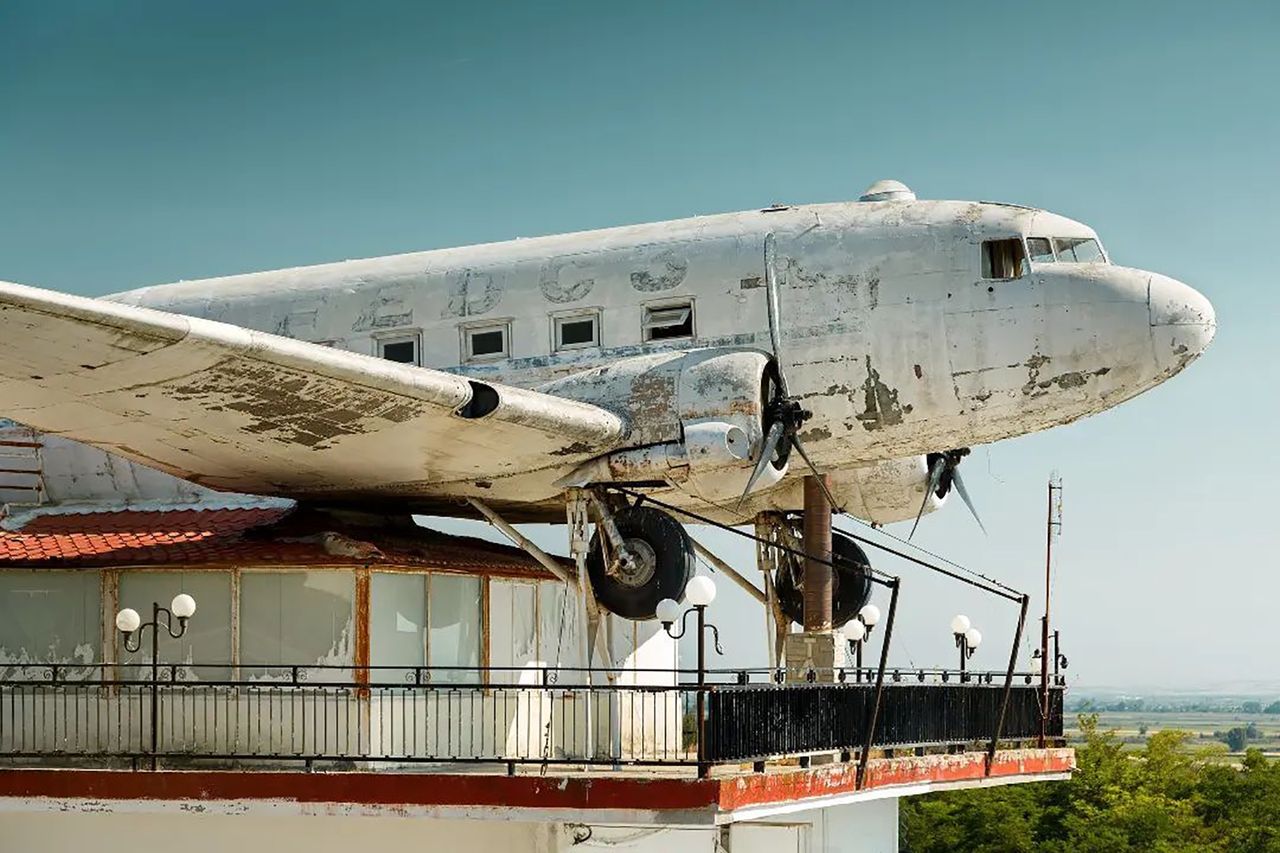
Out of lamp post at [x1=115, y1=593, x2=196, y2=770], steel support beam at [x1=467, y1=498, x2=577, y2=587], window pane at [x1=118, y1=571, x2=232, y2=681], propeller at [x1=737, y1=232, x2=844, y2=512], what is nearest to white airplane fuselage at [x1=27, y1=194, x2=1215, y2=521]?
propeller at [x1=737, y1=232, x2=844, y2=512]

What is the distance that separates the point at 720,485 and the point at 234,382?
7.04 m

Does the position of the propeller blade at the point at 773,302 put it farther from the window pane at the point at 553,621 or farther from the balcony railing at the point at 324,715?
the window pane at the point at 553,621

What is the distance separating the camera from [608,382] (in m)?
26.9

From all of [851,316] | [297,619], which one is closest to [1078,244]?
[851,316]

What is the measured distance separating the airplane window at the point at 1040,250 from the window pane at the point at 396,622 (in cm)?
995

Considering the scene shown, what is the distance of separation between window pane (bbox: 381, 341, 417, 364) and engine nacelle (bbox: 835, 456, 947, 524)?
7.87 m

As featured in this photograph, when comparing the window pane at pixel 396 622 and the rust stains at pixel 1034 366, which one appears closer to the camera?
the rust stains at pixel 1034 366

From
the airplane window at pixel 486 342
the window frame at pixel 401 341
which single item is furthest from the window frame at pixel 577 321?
the window frame at pixel 401 341

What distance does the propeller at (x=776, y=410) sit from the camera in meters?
26.0

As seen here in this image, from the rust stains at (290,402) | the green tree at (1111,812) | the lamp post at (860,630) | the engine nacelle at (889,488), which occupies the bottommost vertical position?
the green tree at (1111,812)

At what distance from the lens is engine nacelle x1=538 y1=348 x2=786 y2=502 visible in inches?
1013

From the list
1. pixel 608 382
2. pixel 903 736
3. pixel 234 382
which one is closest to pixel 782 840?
pixel 903 736

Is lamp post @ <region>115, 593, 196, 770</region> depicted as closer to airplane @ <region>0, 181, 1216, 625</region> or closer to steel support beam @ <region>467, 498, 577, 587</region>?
airplane @ <region>0, 181, 1216, 625</region>

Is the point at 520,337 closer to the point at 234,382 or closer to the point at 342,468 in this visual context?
the point at 342,468
